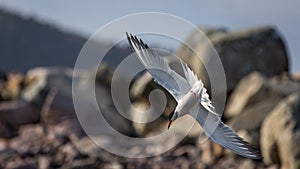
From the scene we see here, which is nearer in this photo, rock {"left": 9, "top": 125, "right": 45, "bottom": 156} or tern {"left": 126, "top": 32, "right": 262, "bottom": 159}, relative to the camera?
tern {"left": 126, "top": 32, "right": 262, "bottom": 159}

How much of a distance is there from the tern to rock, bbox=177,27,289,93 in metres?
7.09

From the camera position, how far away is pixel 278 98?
974cm

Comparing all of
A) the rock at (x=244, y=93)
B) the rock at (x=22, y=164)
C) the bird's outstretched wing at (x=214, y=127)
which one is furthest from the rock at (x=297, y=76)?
the bird's outstretched wing at (x=214, y=127)

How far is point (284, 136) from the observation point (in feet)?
24.8

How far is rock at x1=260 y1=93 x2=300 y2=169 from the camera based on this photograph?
7445mm

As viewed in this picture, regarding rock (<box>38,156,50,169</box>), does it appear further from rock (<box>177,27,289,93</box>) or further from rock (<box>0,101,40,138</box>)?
rock (<box>177,27,289,93</box>)

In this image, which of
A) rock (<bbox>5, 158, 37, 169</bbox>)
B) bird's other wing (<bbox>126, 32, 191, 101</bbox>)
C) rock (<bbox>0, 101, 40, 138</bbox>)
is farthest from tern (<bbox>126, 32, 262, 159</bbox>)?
rock (<bbox>0, 101, 40, 138</bbox>)

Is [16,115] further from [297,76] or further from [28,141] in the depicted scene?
[297,76]

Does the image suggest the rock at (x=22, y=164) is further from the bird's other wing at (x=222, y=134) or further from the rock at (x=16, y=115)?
the bird's other wing at (x=222, y=134)

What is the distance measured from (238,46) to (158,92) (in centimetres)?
219

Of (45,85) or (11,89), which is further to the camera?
(11,89)

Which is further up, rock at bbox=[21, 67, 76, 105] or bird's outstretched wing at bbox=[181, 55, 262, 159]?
bird's outstretched wing at bbox=[181, 55, 262, 159]

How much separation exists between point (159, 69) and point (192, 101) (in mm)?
485

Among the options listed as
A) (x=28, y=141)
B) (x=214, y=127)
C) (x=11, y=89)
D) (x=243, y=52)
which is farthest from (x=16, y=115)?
(x=214, y=127)
